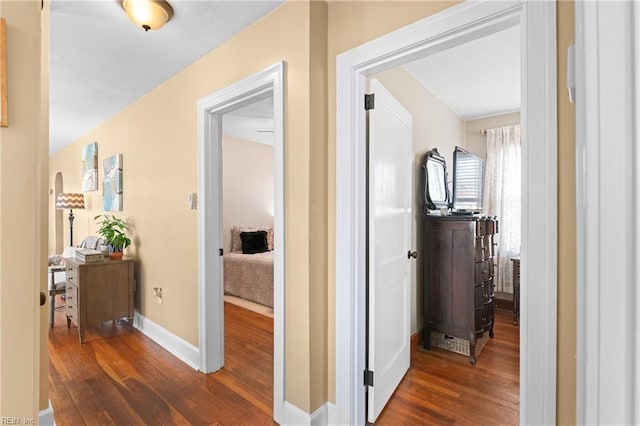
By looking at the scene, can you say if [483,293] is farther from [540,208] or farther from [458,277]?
[540,208]

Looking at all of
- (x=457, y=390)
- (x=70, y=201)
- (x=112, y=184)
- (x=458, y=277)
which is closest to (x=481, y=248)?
(x=458, y=277)

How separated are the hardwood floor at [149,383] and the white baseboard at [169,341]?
0.05 meters

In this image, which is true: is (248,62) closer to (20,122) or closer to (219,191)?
(219,191)

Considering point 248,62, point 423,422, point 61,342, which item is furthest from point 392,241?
point 61,342

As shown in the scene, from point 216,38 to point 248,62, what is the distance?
0.35 metres

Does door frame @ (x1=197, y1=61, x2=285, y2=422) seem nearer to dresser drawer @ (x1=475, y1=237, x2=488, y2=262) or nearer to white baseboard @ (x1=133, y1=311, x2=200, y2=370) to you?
white baseboard @ (x1=133, y1=311, x2=200, y2=370)

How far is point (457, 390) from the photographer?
2.19m

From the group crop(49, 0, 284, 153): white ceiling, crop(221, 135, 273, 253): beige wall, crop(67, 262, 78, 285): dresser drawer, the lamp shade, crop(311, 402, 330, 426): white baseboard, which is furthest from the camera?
crop(221, 135, 273, 253): beige wall

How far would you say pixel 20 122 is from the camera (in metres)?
0.68

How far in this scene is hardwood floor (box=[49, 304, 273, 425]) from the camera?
194cm

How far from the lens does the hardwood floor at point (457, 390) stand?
1913 millimetres

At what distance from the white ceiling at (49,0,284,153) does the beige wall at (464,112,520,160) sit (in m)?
3.26

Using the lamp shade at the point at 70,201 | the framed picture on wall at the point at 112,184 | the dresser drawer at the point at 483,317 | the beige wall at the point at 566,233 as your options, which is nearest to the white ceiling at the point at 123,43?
the framed picture on wall at the point at 112,184

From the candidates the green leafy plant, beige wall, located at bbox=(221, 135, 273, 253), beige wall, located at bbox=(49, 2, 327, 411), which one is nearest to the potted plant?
the green leafy plant
